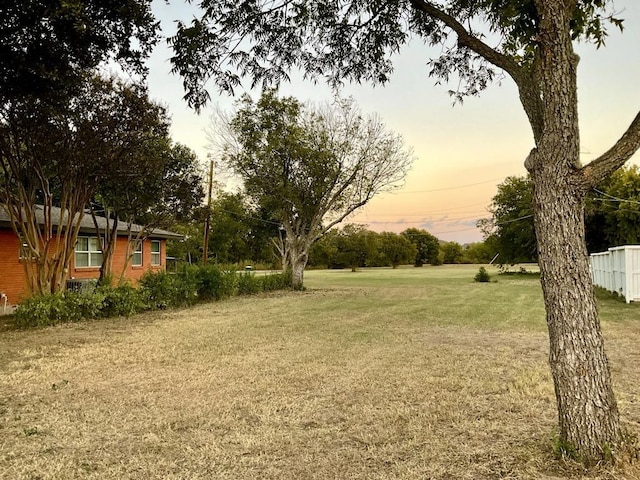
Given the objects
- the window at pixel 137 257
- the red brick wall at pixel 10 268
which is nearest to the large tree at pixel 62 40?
the red brick wall at pixel 10 268

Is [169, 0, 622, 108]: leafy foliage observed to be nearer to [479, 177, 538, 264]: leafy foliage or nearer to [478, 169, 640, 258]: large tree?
[478, 169, 640, 258]: large tree

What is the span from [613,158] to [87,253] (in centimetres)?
1893

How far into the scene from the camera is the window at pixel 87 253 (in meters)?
18.3

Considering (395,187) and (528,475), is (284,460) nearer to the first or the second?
(528,475)

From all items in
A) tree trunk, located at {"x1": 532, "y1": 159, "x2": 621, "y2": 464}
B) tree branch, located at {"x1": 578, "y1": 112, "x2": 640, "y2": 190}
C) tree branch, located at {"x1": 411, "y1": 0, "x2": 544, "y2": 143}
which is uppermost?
tree branch, located at {"x1": 411, "y1": 0, "x2": 544, "y2": 143}

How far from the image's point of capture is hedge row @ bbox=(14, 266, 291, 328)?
34.8 ft

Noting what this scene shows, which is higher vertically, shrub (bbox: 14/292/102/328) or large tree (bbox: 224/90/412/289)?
large tree (bbox: 224/90/412/289)

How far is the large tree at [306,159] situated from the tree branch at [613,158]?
62.7 ft

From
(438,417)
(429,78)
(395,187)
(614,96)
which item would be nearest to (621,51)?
(614,96)

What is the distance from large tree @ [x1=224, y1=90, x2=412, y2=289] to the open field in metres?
13.5

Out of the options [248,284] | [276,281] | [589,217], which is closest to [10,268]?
[248,284]

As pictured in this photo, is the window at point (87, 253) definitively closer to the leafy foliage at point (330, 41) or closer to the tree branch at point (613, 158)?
the leafy foliage at point (330, 41)

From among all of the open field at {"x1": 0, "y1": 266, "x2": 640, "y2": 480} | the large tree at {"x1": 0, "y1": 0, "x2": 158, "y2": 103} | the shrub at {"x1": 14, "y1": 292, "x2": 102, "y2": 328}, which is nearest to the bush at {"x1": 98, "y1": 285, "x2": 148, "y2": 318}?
the shrub at {"x1": 14, "y1": 292, "x2": 102, "y2": 328}

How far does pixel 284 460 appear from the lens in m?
3.43
